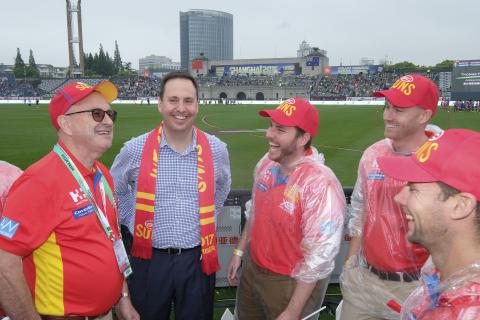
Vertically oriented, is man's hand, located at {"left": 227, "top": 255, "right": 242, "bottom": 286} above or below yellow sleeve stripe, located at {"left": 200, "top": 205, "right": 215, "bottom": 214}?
below

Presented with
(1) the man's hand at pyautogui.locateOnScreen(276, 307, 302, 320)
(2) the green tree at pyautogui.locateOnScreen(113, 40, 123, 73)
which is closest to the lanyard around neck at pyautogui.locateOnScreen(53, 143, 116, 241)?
(1) the man's hand at pyautogui.locateOnScreen(276, 307, 302, 320)

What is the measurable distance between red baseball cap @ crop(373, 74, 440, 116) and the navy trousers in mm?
2022

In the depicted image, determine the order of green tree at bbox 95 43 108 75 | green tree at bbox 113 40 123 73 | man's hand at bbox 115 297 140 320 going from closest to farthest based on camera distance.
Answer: man's hand at bbox 115 297 140 320
green tree at bbox 95 43 108 75
green tree at bbox 113 40 123 73

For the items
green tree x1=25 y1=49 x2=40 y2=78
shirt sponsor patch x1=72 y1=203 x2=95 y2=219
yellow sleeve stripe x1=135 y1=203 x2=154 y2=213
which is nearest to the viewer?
shirt sponsor patch x1=72 y1=203 x2=95 y2=219

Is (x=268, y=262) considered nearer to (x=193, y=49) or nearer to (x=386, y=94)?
(x=386, y=94)

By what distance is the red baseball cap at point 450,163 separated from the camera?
149cm

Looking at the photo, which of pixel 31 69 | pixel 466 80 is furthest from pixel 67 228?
pixel 31 69

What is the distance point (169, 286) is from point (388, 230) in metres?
1.79

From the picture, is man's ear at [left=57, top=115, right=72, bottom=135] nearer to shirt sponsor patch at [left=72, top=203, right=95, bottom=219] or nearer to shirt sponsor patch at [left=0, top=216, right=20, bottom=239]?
shirt sponsor patch at [left=72, top=203, right=95, bottom=219]

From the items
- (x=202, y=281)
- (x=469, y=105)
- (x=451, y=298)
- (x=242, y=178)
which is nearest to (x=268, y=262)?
(x=202, y=281)

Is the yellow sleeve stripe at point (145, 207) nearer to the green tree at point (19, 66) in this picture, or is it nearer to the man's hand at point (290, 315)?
the man's hand at point (290, 315)

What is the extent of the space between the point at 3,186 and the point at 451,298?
109 inches

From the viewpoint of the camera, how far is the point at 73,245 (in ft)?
8.11

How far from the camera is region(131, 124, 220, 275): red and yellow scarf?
334 cm
